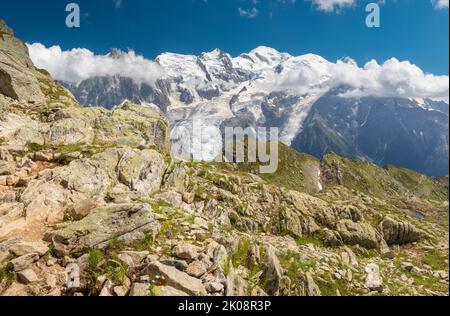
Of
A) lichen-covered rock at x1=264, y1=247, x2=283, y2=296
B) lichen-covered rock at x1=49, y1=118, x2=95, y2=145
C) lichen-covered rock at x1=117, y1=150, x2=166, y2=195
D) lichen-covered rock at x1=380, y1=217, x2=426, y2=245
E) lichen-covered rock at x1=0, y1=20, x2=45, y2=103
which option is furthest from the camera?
lichen-covered rock at x1=380, y1=217, x2=426, y2=245

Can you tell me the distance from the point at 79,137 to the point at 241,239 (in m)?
25.2

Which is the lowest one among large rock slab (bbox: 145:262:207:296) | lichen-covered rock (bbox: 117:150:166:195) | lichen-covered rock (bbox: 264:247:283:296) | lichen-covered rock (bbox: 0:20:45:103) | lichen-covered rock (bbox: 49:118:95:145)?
lichen-covered rock (bbox: 264:247:283:296)

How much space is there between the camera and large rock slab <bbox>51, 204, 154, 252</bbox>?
19625 mm

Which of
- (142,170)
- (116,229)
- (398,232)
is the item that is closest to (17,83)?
(142,170)

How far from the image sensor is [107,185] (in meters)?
30.8

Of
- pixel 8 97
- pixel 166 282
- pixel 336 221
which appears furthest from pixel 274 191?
pixel 166 282

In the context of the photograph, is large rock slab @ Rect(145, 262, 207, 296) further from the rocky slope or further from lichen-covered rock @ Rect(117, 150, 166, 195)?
lichen-covered rock @ Rect(117, 150, 166, 195)

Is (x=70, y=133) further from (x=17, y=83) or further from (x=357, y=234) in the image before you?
(x=357, y=234)

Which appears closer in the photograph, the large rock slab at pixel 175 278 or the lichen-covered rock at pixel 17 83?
the large rock slab at pixel 175 278

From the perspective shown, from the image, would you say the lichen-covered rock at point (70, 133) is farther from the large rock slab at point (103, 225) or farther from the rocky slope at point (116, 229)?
the large rock slab at point (103, 225)

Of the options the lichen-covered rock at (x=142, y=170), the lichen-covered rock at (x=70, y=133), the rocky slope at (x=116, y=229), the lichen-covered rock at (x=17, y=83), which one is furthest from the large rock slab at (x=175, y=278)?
the lichen-covered rock at (x=17, y=83)

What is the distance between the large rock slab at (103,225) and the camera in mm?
19625

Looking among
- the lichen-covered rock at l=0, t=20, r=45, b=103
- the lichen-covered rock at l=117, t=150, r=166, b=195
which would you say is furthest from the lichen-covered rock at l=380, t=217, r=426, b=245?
the lichen-covered rock at l=0, t=20, r=45, b=103

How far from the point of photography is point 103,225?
20734 mm
